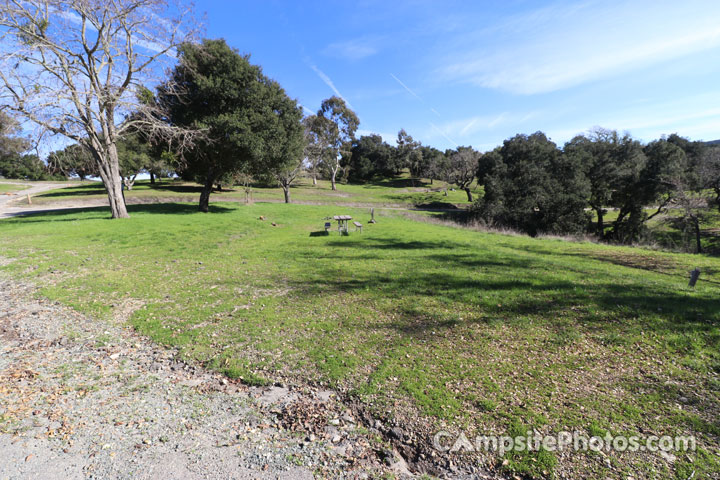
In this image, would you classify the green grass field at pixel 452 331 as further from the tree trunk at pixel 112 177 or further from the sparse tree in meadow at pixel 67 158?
the tree trunk at pixel 112 177

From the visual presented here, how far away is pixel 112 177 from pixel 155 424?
2042 centimetres

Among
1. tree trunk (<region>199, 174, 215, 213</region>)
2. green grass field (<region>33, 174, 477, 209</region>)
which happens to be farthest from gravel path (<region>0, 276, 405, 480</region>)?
green grass field (<region>33, 174, 477, 209</region>)

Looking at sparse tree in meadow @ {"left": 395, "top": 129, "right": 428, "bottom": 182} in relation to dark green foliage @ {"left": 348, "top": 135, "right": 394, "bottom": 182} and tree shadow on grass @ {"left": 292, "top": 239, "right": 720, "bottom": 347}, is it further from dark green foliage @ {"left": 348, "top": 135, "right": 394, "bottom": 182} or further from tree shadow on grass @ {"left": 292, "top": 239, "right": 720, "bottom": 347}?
tree shadow on grass @ {"left": 292, "top": 239, "right": 720, "bottom": 347}

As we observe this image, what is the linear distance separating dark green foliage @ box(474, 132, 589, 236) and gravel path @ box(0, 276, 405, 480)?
30426mm

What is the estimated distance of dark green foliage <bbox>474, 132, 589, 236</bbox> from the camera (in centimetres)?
2909

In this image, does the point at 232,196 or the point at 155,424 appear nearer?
the point at 155,424

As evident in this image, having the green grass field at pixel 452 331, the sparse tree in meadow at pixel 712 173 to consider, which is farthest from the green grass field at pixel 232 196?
the green grass field at pixel 452 331

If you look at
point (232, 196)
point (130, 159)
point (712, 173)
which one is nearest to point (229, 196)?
point (232, 196)

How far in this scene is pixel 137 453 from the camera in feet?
10.1

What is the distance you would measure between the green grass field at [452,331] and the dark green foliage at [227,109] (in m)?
11.1

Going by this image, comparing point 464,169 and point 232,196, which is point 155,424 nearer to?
point 232,196

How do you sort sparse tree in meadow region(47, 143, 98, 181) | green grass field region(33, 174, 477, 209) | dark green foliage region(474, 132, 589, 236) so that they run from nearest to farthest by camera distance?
sparse tree in meadow region(47, 143, 98, 181) → dark green foliage region(474, 132, 589, 236) → green grass field region(33, 174, 477, 209)

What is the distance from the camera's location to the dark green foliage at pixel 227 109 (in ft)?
64.7

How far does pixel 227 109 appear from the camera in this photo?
67.9ft
